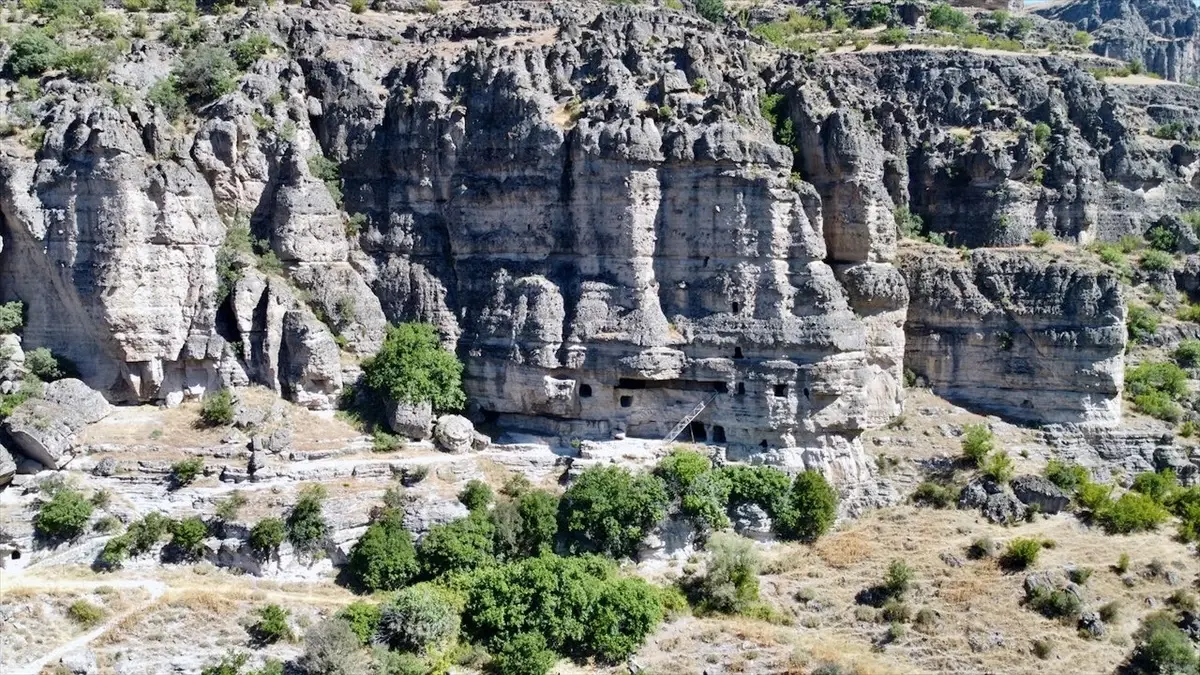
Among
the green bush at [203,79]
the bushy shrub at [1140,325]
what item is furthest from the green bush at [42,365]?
the bushy shrub at [1140,325]

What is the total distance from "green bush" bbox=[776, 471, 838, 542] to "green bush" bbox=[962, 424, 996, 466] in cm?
539

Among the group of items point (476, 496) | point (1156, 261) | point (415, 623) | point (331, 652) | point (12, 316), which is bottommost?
point (331, 652)

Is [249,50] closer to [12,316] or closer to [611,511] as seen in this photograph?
[12,316]

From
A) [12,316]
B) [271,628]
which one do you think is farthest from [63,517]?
[12,316]

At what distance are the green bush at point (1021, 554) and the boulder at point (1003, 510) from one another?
182 cm

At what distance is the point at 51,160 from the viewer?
28.1 metres

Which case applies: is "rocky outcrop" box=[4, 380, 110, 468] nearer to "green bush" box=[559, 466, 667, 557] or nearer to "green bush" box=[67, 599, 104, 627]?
"green bush" box=[67, 599, 104, 627]

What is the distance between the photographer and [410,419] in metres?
29.8

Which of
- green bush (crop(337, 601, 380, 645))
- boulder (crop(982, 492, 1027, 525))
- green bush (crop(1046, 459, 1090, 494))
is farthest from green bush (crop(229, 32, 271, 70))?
green bush (crop(1046, 459, 1090, 494))

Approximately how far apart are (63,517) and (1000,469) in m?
26.8

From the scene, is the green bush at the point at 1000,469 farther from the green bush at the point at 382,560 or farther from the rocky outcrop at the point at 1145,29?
the rocky outcrop at the point at 1145,29

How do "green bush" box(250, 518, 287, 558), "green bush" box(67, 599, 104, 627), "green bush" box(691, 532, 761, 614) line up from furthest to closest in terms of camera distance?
"green bush" box(691, 532, 761, 614) < "green bush" box(250, 518, 287, 558) < "green bush" box(67, 599, 104, 627)

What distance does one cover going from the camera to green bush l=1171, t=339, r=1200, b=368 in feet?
116

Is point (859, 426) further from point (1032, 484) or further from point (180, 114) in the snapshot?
point (180, 114)
